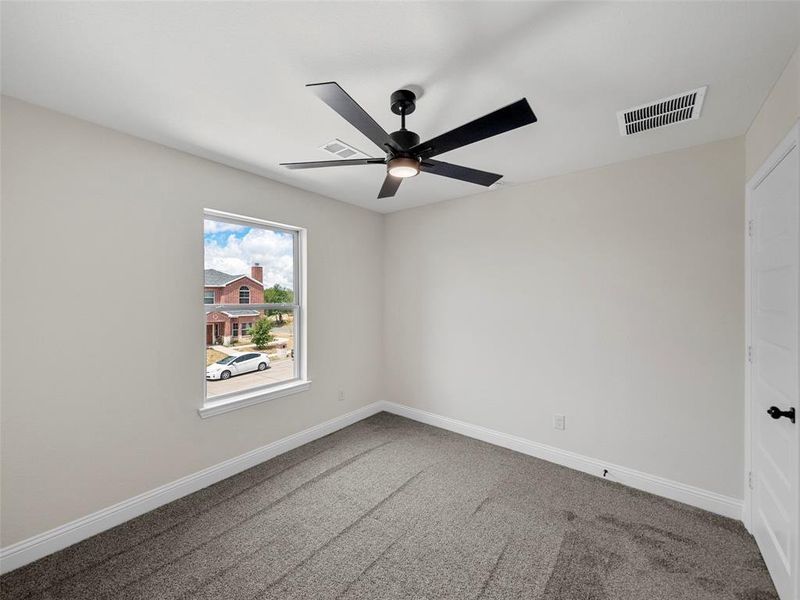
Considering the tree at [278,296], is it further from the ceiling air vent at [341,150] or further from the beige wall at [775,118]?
the beige wall at [775,118]

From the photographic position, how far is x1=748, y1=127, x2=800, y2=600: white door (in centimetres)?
158

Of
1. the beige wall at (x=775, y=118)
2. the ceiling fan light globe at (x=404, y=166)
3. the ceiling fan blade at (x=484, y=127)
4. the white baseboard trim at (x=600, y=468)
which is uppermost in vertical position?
the beige wall at (x=775, y=118)

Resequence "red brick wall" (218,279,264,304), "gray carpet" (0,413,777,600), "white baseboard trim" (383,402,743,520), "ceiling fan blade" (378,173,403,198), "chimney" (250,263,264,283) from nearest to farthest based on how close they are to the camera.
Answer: "gray carpet" (0,413,777,600), "ceiling fan blade" (378,173,403,198), "white baseboard trim" (383,402,743,520), "red brick wall" (218,279,264,304), "chimney" (250,263,264,283)

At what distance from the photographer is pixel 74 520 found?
2125 millimetres

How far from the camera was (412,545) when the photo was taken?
2094 mm

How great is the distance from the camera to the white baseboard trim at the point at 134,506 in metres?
1.95

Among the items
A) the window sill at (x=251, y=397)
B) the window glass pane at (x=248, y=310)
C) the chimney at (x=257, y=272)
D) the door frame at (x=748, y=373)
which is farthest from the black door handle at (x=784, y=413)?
the chimney at (x=257, y=272)

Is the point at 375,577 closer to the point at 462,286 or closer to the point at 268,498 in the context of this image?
the point at 268,498

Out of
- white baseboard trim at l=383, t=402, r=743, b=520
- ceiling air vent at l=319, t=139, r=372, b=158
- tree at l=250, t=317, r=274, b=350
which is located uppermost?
ceiling air vent at l=319, t=139, r=372, b=158

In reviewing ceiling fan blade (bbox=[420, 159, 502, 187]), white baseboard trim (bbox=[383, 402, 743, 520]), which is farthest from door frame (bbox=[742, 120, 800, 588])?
ceiling fan blade (bbox=[420, 159, 502, 187])

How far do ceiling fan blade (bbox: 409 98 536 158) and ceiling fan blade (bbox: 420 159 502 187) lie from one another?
0.11 meters

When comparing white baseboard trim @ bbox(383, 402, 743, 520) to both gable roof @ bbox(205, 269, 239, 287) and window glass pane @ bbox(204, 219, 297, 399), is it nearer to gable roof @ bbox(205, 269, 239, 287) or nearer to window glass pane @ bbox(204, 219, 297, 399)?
window glass pane @ bbox(204, 219, 297, 399)

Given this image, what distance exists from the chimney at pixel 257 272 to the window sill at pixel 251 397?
3.39 feet

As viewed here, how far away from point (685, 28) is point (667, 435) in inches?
101
